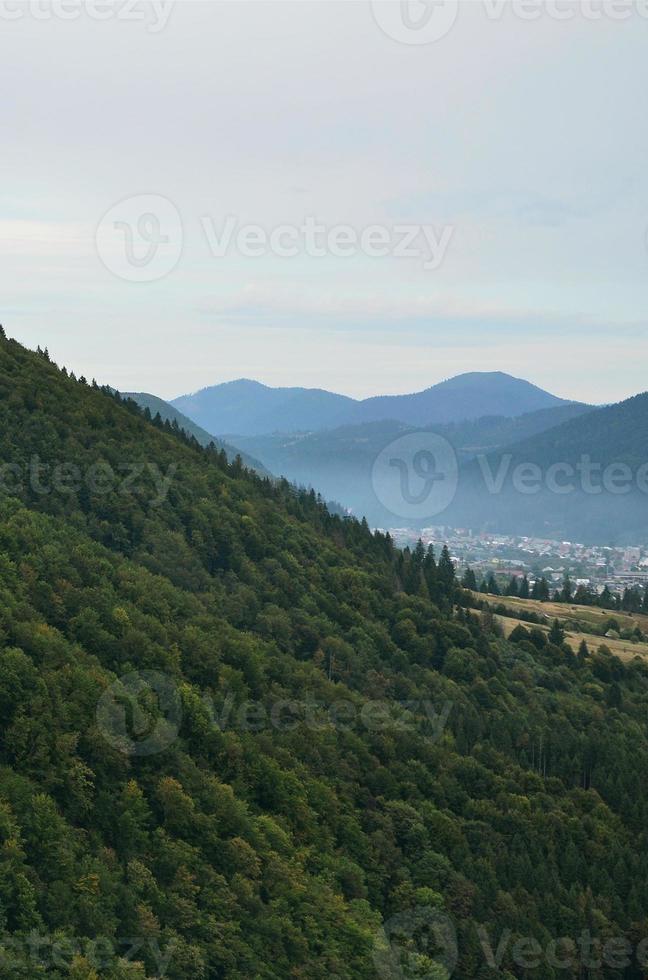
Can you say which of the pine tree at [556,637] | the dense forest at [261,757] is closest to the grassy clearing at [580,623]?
the pine tree at [556,637]

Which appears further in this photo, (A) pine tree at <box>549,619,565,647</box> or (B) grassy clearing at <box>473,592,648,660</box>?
(B) grassy clearing at <box>473,592,648,660</box>

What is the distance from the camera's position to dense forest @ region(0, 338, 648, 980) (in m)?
60.8

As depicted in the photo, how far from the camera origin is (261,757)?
79.1 metres

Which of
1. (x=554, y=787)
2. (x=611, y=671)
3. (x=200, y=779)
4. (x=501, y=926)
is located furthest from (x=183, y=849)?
(x=611, y=671)

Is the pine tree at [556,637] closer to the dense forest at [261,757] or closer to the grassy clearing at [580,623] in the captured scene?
the grassy clearing at [580,623]

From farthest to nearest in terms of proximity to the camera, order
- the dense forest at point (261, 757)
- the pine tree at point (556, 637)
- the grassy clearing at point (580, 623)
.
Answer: the grassy clearing at point (580, 623) < the pine tree at point (556, 637) < the dense forest at point (261, 757)

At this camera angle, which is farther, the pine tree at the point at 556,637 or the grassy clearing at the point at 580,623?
the grassy clearing at the point at 580,623

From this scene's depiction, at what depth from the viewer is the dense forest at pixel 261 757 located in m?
60.8

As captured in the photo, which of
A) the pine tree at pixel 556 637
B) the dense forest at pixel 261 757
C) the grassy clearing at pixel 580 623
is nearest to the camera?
the dense forest at pixel 261 757

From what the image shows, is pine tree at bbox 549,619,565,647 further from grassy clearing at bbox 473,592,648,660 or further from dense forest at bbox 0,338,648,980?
dense forest at bbox 0,338,648,980

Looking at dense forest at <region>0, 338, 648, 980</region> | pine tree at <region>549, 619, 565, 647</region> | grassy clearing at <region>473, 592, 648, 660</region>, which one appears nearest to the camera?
dense forest at <region>0, 338, 648, 980</region>

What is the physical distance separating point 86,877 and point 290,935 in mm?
13452

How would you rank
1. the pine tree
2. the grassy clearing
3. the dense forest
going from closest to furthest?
the dense forest
the pine tree
the grassy clearing

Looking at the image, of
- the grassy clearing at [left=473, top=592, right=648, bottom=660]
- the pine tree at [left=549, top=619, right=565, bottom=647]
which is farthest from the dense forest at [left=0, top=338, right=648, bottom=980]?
the grassy clearing at [left=473, top=592, right=648, bottom=660]
